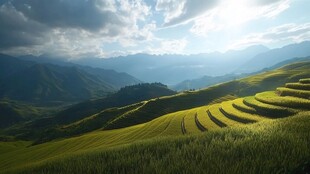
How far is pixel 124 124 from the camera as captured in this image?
419ft

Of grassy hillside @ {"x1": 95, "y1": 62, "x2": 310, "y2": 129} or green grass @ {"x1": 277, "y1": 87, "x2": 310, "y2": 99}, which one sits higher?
green grass @ {"x1": 277, "y1": 87, "x2": 310, "y2": 99}

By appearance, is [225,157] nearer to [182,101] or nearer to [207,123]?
[207,123]

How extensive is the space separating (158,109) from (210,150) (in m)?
137

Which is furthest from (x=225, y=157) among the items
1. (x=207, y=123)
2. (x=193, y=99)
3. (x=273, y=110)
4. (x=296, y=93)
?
(x=193, y=99)

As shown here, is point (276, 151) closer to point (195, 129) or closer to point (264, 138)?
point (264, 138)

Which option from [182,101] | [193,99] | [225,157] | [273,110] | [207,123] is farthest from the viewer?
[193,99]

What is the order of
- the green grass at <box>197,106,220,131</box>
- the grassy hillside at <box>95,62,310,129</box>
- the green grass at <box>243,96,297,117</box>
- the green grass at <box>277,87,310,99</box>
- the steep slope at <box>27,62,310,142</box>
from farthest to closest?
the steep slope at <box>27,62,310,142</box> → the grassy hillside at <box>95,62,310,129</box> → the green grass at <box>277,87,310,99</box> → the green grass at <box>197,106,220,131</box> → the green grass at <box>243,96,297,117</box>

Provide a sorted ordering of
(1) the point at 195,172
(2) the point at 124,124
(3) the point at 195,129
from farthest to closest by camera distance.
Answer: (2) the point at 124,124, (3) the point at 195,129, (1) the point at 195,172

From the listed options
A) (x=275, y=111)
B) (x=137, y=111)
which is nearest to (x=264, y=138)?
(x=275, y=111)

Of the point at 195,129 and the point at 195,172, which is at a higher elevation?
the point at 195,172

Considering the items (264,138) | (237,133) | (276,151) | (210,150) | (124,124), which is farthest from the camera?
(124,124)

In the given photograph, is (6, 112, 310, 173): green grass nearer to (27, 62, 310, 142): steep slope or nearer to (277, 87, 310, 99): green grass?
(277, 87, 310, 99): green grass

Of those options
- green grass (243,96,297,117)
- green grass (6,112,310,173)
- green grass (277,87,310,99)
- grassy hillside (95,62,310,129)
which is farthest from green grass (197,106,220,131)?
grassy hillside (95,62,310,129)

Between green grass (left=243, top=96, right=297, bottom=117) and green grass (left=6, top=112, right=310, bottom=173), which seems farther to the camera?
green grass (left=243, top=96, right=297, bottom=117)
